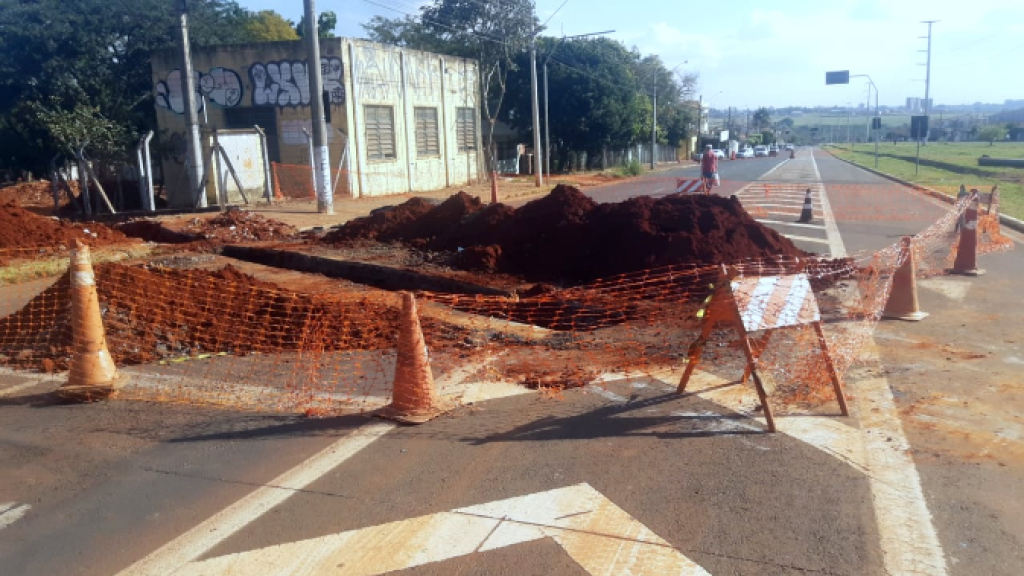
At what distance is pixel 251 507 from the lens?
14.5 feet

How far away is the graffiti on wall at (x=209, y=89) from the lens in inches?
1026

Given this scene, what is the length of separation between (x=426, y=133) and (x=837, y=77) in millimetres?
75348

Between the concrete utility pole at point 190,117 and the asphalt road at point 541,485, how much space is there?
48.5ft

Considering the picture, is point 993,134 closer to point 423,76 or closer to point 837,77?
point 837,77

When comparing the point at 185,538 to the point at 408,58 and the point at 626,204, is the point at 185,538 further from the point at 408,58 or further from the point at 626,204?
the point at 408,58

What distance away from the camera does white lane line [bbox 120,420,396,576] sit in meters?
3.86

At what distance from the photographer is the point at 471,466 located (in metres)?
4.89

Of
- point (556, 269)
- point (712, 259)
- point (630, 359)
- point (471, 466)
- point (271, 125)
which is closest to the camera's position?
point (471, 466)

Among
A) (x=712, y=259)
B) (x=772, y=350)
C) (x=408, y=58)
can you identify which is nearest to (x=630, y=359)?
(x=772, y=350)

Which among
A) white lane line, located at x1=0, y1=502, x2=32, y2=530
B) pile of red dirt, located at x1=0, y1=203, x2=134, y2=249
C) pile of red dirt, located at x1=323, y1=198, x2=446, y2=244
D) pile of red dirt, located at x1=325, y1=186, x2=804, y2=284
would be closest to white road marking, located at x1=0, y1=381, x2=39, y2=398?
white lane line, located at x1=0, y1=502, x2=32, y2=530

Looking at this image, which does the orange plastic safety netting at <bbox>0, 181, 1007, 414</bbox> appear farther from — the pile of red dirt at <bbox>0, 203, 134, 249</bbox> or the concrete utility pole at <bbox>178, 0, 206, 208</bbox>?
the concrete utility pole at <bbox>178, 0, 206, 208</bbox>

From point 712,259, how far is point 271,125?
2039cm

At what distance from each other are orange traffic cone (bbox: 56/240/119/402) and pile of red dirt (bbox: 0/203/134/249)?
771 centimetres

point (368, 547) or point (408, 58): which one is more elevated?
point (408, 58)
